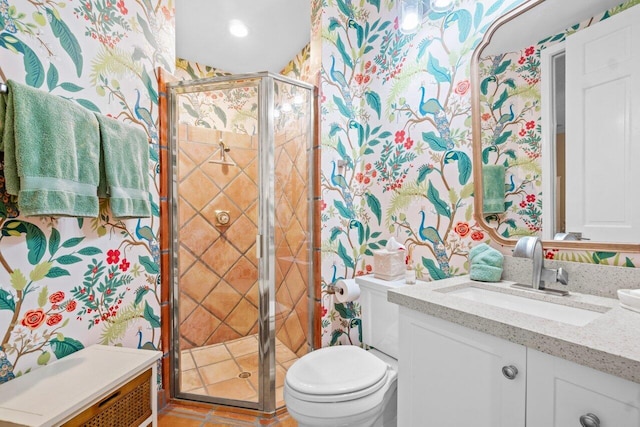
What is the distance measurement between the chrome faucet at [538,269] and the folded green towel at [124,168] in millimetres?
1650

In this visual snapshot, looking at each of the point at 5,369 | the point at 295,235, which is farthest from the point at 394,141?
the point at 5,369

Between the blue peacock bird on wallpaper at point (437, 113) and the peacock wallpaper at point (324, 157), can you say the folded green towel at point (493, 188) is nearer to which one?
the peacock wallpaper at point (324, 157)

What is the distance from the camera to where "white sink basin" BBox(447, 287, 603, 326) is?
0.88 metres

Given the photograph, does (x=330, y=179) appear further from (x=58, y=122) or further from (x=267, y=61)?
(x=267, y=61)

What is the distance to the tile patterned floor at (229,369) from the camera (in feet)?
5.59

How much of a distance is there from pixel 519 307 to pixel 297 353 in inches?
50.1

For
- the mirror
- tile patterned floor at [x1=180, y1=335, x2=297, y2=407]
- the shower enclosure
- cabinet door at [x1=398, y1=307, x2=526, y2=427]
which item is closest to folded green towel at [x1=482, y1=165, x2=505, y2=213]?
the mirror

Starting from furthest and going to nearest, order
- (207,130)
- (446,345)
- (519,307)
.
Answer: (207,130) → (519,307) → (446,345)

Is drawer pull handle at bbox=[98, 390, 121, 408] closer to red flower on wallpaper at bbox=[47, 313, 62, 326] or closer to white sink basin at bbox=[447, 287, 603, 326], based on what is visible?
red flower on wallpaper at bbox=[47, 313, 62, 326]

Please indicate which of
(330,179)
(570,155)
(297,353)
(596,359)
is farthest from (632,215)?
(297,353)

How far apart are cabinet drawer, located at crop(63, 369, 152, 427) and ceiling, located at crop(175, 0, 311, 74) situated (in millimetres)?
2196

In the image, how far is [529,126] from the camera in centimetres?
116

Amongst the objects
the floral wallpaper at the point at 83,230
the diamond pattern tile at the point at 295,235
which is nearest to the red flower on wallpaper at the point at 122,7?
the floral wallpaper at the point at 83,230

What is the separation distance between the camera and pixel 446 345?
2.83 feet
